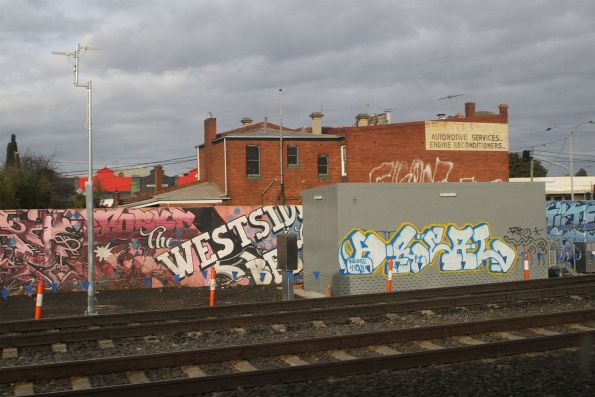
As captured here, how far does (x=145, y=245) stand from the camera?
873 inches

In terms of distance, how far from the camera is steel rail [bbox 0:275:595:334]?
13.1 meters

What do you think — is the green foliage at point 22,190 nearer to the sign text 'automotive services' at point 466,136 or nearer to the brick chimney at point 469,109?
the sign text 'automotive services' at point 466,136

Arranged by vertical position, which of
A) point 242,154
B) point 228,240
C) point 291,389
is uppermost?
point 242,154

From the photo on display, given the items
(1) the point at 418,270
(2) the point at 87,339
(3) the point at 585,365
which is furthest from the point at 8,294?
(3) the point at 585,365

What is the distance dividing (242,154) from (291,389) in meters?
35.6

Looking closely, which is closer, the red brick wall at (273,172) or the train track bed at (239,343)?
the train track bed at (239,343)

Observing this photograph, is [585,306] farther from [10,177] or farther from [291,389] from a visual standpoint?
[10,177]

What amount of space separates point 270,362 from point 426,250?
11.9 metres

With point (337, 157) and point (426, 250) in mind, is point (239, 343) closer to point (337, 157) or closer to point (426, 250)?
point (426, 250)

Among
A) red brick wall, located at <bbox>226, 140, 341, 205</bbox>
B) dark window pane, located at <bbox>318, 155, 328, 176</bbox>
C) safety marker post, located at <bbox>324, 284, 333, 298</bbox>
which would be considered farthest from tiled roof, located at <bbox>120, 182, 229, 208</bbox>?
safety marker post, located at <bbox>324, 284, 333, 298</bbox>

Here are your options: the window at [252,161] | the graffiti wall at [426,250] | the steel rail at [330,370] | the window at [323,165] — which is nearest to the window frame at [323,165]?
the window at [323,165]

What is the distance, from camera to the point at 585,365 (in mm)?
8656

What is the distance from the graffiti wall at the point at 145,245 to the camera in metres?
21.1

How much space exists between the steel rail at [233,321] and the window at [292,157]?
2962 cm
